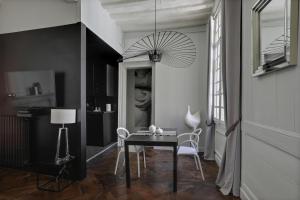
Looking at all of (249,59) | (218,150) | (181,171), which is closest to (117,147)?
(181,171)

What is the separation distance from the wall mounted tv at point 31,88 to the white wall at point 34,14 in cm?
88

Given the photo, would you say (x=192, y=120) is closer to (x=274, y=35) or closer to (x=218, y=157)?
(x=218, y=157)

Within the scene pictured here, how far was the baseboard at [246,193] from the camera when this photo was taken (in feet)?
6.82

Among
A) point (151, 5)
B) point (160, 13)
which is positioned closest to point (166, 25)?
point (160, 13)

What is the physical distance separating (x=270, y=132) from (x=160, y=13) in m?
3.46

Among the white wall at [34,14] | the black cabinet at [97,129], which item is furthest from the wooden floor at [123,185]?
the white wall at [34,14]

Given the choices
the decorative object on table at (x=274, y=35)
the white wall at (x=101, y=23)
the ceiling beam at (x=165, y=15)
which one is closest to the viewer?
the decorative object on table at (x=274, y=35)

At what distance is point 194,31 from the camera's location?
4.82 m

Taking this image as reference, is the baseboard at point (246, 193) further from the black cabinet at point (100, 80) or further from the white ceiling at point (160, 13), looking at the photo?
the black cabinet at point (100, 80)

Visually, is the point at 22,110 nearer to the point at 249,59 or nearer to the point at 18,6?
the point at 18,6

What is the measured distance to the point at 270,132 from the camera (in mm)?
1676

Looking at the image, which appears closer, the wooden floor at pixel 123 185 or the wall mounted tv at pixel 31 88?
the wooden floor at pixel 123 185

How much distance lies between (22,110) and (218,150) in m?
3.93

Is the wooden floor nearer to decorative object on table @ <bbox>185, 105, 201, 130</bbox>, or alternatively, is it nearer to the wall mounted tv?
decorative object on table @ <bbox>185, 105, 201, 130</bbox>
